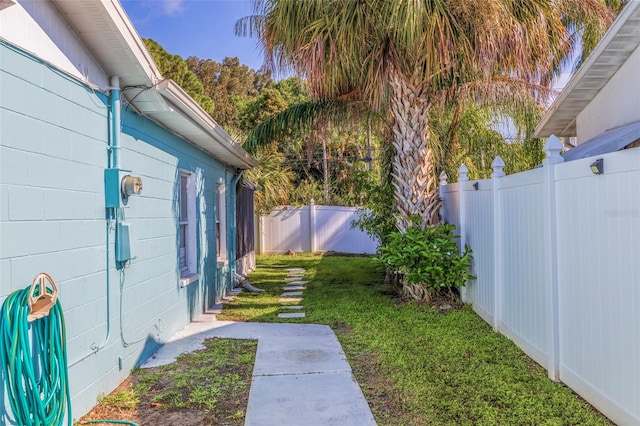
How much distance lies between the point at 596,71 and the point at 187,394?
6225 millimetres

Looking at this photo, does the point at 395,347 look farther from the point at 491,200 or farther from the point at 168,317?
the point at 168,317

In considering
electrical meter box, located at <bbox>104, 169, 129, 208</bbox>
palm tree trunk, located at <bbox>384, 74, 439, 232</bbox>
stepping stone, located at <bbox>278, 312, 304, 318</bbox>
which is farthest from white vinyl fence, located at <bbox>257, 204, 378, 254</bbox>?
electrical meter box, located at <bbox>104, 169, 129, 208</bbox>

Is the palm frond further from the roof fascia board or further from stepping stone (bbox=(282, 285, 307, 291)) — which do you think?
the roof fascia board

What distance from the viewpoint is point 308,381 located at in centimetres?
431

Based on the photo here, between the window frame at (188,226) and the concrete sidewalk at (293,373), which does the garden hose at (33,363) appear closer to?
the concrete sidewalk at (293,373)

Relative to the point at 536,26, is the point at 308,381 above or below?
below

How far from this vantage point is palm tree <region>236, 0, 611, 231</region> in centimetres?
642

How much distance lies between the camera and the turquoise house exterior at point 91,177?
2.89m

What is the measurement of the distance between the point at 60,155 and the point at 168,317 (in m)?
2.97

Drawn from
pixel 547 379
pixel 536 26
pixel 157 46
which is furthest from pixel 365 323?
pixel 157 46

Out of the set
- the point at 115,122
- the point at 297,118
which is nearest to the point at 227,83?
the point at 297,118

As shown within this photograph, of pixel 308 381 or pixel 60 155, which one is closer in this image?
pixel 60 155

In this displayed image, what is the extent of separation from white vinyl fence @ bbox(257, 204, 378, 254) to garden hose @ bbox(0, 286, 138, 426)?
13.9 meters

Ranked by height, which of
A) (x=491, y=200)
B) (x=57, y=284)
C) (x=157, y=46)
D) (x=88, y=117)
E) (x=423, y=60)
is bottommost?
(x=57, y=284)
